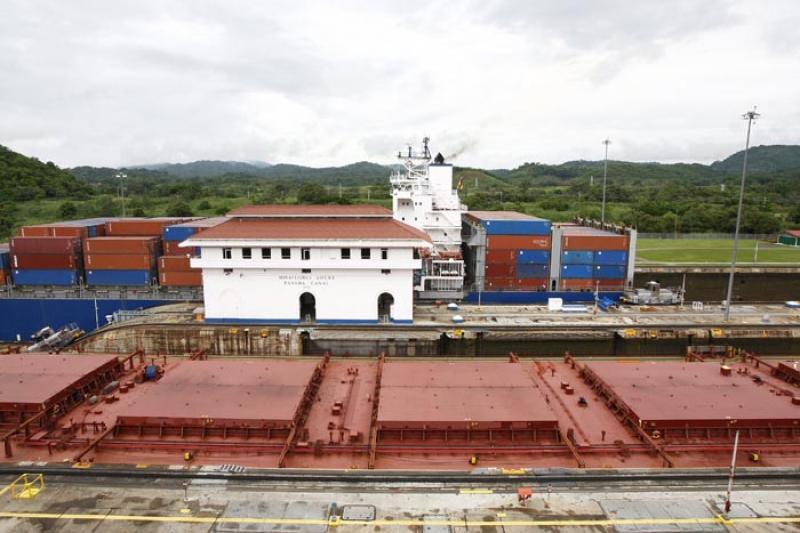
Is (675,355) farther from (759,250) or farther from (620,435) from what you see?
(759,250)

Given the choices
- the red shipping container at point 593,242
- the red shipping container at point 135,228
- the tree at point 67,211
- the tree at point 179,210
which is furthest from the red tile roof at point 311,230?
the tree at point 67,211

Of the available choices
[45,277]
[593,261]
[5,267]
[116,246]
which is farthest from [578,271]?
[5,267]

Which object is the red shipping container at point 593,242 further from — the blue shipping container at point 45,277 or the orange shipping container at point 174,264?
the blue shipping container at point 45,277

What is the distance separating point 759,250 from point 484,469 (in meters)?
60.2

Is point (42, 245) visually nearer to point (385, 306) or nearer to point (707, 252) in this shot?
point (385, 306)

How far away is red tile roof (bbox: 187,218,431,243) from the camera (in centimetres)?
2703

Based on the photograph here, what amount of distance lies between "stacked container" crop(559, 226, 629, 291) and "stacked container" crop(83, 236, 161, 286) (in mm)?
30965

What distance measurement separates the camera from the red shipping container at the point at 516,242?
34.8m

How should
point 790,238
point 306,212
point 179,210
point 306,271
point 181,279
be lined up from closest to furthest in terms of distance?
point 306,271
point 306,212
point 181,279
point 790,238
point 179,210

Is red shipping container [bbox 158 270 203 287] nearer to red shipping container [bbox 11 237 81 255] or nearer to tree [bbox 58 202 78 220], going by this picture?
red shipping container [bbox 11 237 81 255]

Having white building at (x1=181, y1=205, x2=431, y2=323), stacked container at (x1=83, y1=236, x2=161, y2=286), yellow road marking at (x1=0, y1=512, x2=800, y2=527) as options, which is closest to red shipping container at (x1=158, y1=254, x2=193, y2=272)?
stacked container at (x1=83, y1=236, x2=161, y2=286)

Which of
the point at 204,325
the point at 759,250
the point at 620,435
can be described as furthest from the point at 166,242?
the point at 759,250

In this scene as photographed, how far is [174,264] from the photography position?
33.8 meters

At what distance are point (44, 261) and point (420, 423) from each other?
115 ft
